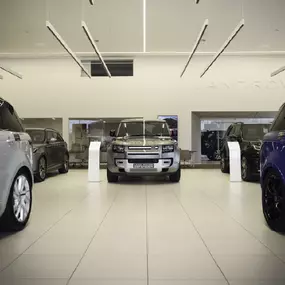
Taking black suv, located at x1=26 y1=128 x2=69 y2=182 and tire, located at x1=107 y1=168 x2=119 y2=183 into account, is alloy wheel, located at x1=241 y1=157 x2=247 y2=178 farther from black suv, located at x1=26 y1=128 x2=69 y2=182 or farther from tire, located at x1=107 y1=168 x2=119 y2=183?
black suv, located at x1=26 y1=128 x2=69 y2=182

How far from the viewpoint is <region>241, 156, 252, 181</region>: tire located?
873cm

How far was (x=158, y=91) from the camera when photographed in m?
15.1

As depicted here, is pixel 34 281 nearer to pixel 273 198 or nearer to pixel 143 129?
pixel 273 198

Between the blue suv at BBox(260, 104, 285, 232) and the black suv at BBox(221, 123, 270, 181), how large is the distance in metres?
4.28

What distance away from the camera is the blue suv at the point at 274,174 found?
140 inches

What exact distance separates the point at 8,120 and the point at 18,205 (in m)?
1.00

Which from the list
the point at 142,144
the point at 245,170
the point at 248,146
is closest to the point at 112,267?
the point at 142,144

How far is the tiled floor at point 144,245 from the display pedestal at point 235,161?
2.70m

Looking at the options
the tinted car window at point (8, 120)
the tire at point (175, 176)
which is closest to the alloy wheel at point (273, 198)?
the tinted car window at point (8, 120)

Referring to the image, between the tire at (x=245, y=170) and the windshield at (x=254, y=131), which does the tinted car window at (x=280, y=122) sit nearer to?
the tire at (x=245, y=170)

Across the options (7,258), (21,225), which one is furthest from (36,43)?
(7,258)

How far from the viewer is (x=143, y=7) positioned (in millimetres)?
9617

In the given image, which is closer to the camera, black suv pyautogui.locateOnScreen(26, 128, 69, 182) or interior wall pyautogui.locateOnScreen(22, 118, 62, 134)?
black suv pyautogui.locateOnScreen(26, 128, 69, 182)

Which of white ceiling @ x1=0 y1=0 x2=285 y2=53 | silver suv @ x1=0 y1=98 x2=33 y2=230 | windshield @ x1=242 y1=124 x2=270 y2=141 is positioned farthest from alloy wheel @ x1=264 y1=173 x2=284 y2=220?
white ceiling @ x1=0 y1=0 x2=285 y2=53
